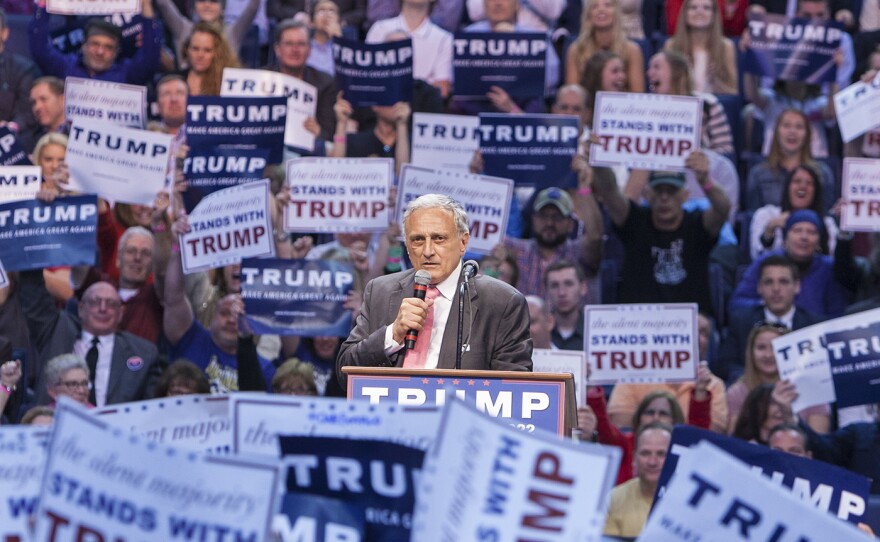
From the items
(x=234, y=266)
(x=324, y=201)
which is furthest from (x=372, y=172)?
(x=234, y=266)

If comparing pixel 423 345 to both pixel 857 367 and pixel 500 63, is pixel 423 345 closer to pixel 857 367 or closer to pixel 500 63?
pixel 857 367

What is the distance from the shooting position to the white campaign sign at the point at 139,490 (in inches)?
120

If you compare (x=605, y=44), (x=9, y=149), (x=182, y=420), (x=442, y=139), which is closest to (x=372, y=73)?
(x=442, y=139)

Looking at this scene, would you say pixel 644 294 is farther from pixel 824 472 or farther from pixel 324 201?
pixel 824 472

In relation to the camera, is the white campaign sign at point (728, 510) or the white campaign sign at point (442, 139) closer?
the white campaign sign at point (728, 510)

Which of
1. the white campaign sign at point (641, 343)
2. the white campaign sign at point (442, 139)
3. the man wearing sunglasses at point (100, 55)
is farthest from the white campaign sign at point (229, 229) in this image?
the man wearing sunglasses at point (100, 55)

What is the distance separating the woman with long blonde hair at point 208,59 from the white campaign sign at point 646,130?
229 centimetres

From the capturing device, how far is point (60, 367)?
24.0ft

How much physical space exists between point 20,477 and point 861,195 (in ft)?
21.1

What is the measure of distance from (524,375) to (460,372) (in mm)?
175

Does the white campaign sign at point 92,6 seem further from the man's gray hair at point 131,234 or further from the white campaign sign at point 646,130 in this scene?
the white campaign sign at point 646,130

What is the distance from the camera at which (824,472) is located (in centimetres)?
559

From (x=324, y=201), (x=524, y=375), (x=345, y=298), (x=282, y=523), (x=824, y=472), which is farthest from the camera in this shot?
(x=324, y=201)

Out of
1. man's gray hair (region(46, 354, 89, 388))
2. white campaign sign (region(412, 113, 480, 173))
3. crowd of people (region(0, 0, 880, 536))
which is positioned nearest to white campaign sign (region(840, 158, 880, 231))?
crowd of people (region(0, 0, 880, 536))
